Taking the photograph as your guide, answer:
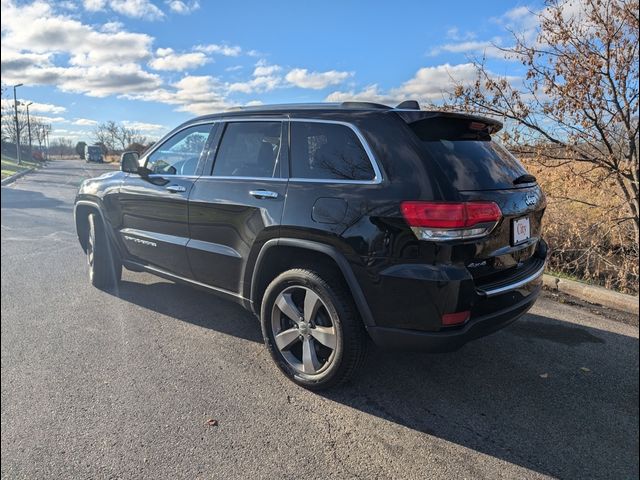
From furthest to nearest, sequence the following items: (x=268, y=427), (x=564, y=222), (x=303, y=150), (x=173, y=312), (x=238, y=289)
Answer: (x=564, y=222), (x=173, y=312), (x=238, y=289), (x=303, y=150), (x=268, y=427)

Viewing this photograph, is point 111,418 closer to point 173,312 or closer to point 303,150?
point 173,312

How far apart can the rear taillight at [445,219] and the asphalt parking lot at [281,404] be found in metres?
1.19

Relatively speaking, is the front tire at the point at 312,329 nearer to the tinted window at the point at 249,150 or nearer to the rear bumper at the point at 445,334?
the rear bumper at the point at 445,334

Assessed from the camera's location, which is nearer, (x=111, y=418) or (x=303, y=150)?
(x=111, y=418)

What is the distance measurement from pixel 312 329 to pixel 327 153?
3.92ft

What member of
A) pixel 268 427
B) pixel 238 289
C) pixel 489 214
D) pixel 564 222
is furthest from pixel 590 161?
pixel 268 427

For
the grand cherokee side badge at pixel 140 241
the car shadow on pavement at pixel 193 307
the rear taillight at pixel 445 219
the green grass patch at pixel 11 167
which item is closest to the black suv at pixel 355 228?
the rear taillight at pixel 445 219

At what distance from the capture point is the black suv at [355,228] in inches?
95.3

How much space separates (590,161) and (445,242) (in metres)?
4.39

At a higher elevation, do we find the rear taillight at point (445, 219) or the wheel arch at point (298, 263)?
the rear taillight at point (445, 219)

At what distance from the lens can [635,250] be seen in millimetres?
5398

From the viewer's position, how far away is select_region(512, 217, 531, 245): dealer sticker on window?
8.85 feet

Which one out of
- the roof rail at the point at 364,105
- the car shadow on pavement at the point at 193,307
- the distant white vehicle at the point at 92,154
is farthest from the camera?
the distant white vehicle at the point at 92,154

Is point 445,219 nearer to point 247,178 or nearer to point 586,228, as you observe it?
point 247,178
